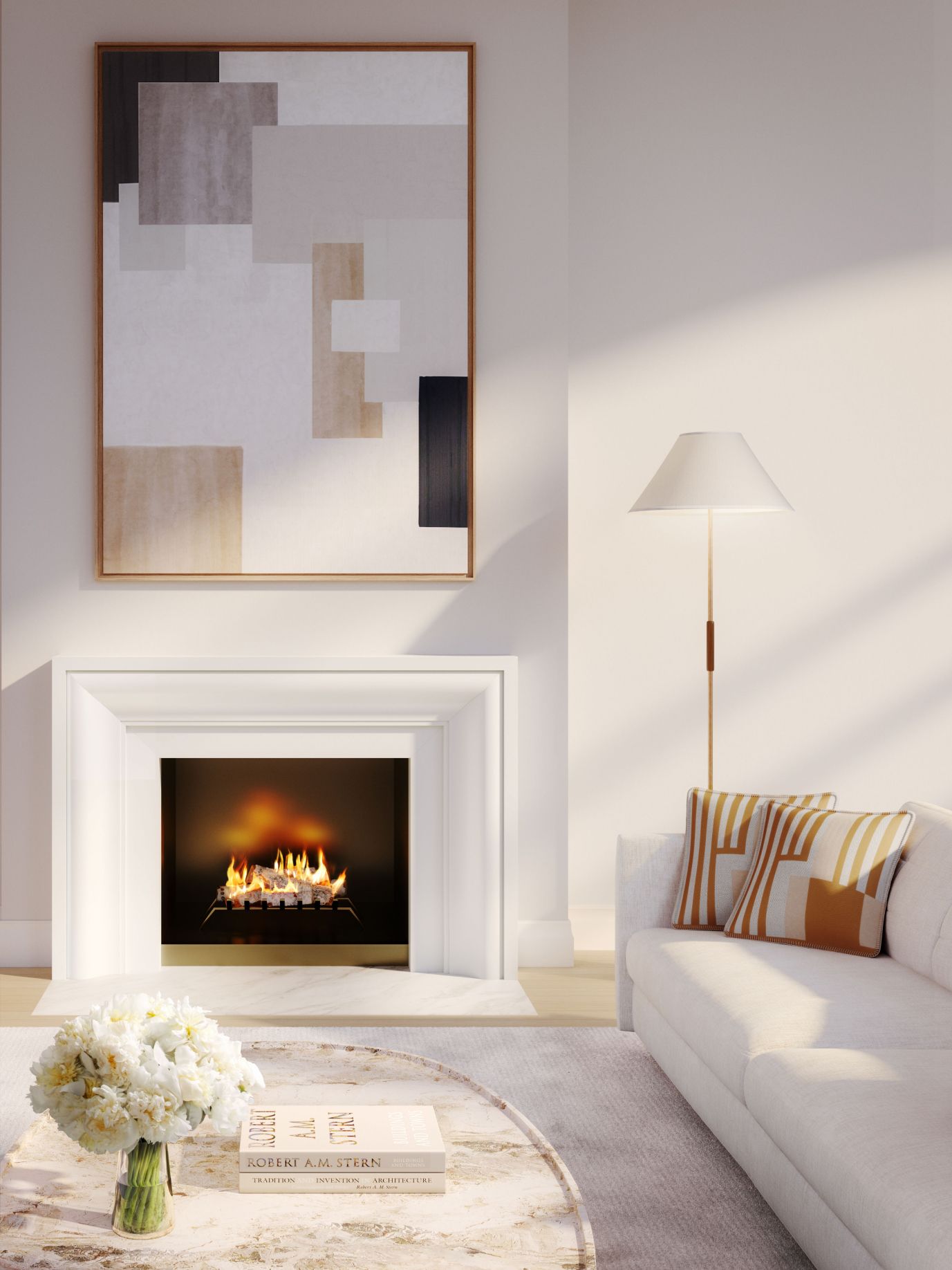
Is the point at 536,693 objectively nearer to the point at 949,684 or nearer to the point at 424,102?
the point at 949,684

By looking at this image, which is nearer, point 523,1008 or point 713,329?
point 523,1008

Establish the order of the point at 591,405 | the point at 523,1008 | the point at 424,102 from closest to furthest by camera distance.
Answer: the point at 523,1008 < the point at 424,102 < the point at 591,405

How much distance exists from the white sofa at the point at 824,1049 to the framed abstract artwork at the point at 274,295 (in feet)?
5.42

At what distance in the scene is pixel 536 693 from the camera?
424cm

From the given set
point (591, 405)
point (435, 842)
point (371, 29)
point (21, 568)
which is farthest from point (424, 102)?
point (435, 842)

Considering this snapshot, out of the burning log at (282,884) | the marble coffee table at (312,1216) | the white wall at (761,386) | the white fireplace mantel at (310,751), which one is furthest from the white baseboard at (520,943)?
the marble coffee table at (312,1216)

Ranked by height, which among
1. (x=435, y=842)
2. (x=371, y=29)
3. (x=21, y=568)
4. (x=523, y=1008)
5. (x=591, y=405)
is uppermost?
(x=371, y=29)

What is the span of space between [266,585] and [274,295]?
97 cm

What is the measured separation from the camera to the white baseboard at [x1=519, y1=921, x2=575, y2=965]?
167 inches

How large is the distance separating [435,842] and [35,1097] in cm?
253

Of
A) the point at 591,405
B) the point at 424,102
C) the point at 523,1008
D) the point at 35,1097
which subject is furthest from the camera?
the point at 591,405

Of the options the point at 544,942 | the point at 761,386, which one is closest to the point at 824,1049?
the point at 544,942

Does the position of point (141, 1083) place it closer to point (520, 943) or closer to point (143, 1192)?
point (143, 1192)

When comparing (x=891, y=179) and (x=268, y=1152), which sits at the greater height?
(x=891, y=179)
